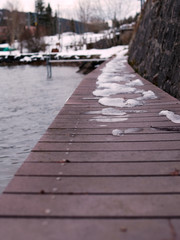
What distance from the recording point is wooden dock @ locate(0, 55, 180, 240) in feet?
4.66

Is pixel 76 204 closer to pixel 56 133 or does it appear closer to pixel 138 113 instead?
pixel 56 133

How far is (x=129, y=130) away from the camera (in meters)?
3.11

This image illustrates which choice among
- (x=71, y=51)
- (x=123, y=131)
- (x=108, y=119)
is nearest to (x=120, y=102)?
(x=108, y=119)

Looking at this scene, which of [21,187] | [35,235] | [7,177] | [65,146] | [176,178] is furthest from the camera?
[7,177]

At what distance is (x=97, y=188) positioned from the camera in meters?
1.85

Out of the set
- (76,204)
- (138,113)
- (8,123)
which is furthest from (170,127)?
(8,123)

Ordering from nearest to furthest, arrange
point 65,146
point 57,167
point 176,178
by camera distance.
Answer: point 176,178 < point 57,167 < point 65,146

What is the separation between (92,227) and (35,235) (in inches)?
9.7

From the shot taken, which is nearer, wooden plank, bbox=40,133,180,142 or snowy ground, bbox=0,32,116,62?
wooden plank, bbox=40,133,180,142

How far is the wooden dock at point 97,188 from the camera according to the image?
1422 millimetres

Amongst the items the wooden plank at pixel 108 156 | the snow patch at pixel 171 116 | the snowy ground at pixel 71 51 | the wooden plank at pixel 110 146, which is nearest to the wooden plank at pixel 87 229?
the wooden plank at pixel 108 156

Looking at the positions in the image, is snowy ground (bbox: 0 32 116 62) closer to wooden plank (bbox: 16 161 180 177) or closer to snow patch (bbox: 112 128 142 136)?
snow patch (bbox: 112 128 142 136)

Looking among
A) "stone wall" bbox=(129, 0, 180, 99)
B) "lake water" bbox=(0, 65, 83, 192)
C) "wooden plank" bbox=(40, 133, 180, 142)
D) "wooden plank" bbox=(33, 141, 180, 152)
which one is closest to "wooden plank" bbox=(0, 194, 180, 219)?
"wooden plank" bbox=(33, 141, 180, 152)

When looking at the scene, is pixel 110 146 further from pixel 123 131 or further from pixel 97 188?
pixel 97 188
